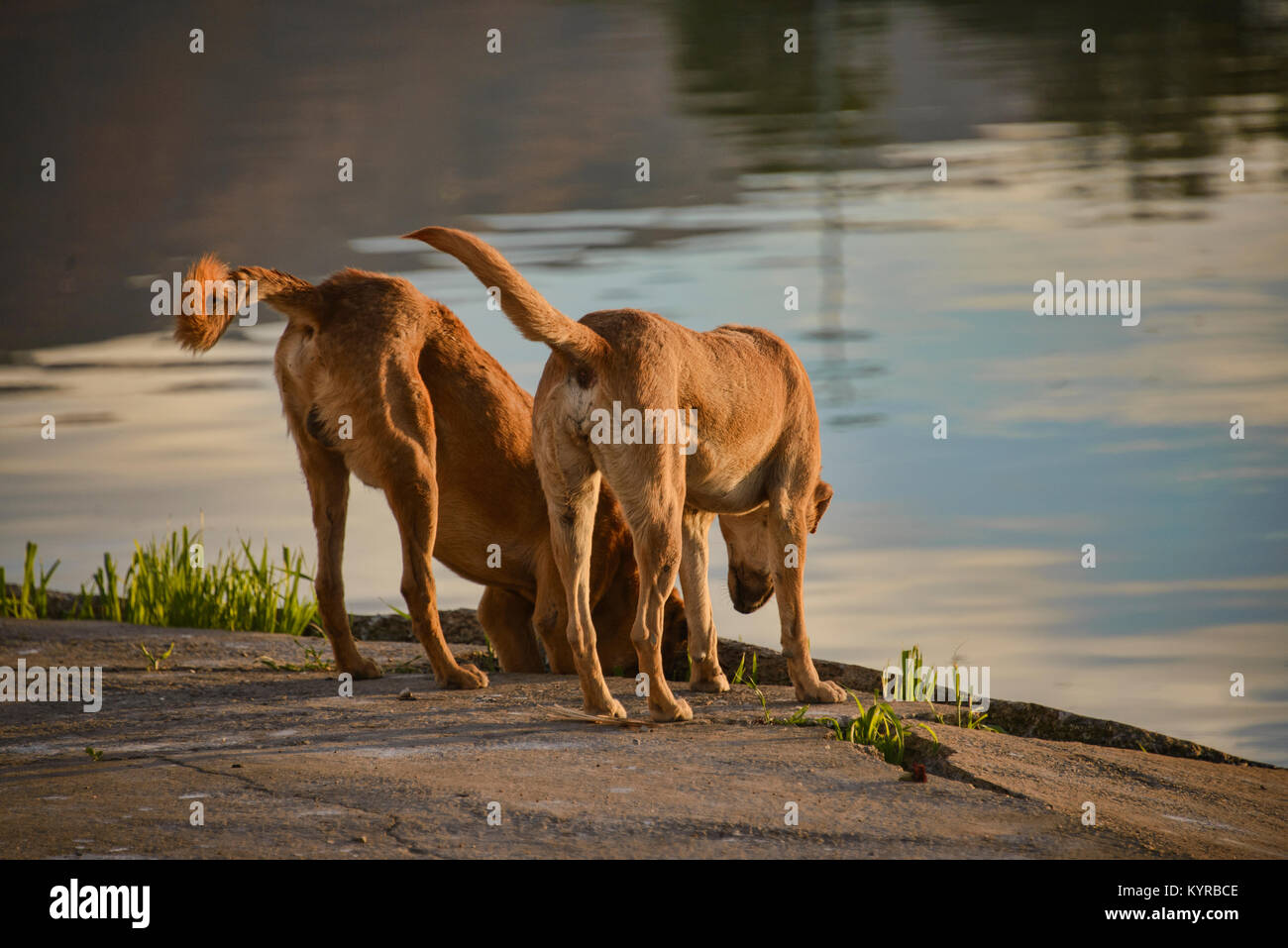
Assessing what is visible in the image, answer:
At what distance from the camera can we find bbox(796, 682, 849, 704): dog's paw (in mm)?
5828

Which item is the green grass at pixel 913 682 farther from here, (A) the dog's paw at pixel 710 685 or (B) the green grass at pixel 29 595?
(B) the green grass at pixel 29 595

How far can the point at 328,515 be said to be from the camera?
633 cm

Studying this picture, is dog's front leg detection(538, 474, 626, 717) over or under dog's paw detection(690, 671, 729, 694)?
over

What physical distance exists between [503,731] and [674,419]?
4.78ft

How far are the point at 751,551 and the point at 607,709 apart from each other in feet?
5.88

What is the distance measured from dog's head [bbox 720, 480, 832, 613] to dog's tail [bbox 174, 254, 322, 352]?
258 cm

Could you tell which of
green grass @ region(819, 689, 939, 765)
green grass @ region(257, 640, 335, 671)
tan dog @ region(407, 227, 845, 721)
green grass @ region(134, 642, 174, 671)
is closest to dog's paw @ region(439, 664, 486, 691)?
tan dog @ region(407, 227, 845, 721)

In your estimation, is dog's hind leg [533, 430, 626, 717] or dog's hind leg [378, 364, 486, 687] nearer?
dog's hind leg [533, 430, 626, 717]

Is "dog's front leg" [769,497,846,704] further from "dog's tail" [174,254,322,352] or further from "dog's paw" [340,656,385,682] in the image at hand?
"dog's tail" [174,254,322,352]

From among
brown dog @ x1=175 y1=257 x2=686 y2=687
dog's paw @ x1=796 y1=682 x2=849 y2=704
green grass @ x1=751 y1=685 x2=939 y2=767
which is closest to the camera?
green grass @ x1=751 y1=685 x2=939 y2=767

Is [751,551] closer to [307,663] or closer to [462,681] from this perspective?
[462,681]
